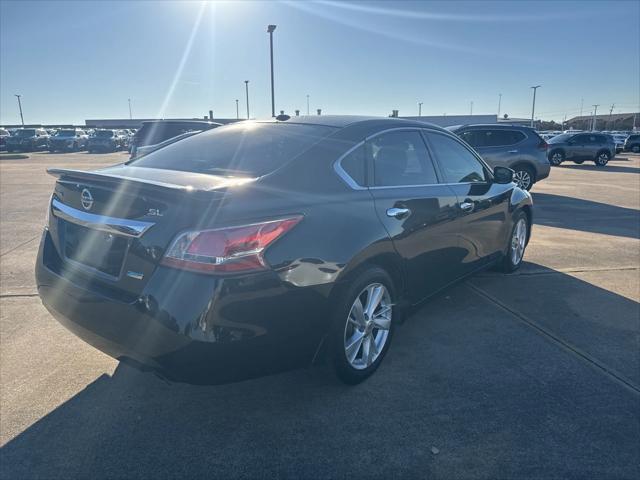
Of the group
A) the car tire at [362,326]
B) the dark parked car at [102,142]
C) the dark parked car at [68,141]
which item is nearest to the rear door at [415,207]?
the car tire at [362,326]

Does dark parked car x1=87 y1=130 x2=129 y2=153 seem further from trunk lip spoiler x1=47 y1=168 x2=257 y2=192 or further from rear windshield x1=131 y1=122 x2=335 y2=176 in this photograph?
trunk lip spoiler x1=47 y1=168 x2=257 y2=192

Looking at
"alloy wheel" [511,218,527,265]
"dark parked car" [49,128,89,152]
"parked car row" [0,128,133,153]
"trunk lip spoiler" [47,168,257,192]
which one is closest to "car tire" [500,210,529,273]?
"alloy wheel" [511,218,527,265]

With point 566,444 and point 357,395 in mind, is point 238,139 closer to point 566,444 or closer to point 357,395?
point 357,395

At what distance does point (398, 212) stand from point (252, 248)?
1.27 metres

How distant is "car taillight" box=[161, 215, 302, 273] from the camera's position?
220cm

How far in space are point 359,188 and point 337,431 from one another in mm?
1450

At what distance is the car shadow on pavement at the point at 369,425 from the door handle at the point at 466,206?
1147mm

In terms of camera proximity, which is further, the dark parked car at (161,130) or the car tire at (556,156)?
the car tire at (556,156)

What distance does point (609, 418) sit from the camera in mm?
2797

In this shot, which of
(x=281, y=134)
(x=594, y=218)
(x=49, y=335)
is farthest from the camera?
(x=594, y=218)

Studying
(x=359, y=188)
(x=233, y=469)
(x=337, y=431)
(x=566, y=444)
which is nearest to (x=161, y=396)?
(x=233, y=469)

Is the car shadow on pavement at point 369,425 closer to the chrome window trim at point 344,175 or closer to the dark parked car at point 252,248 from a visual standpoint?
the dark parked car at point 252,248

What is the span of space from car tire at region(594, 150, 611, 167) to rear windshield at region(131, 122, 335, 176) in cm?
2483

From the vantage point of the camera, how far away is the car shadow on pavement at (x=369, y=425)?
239 cm
